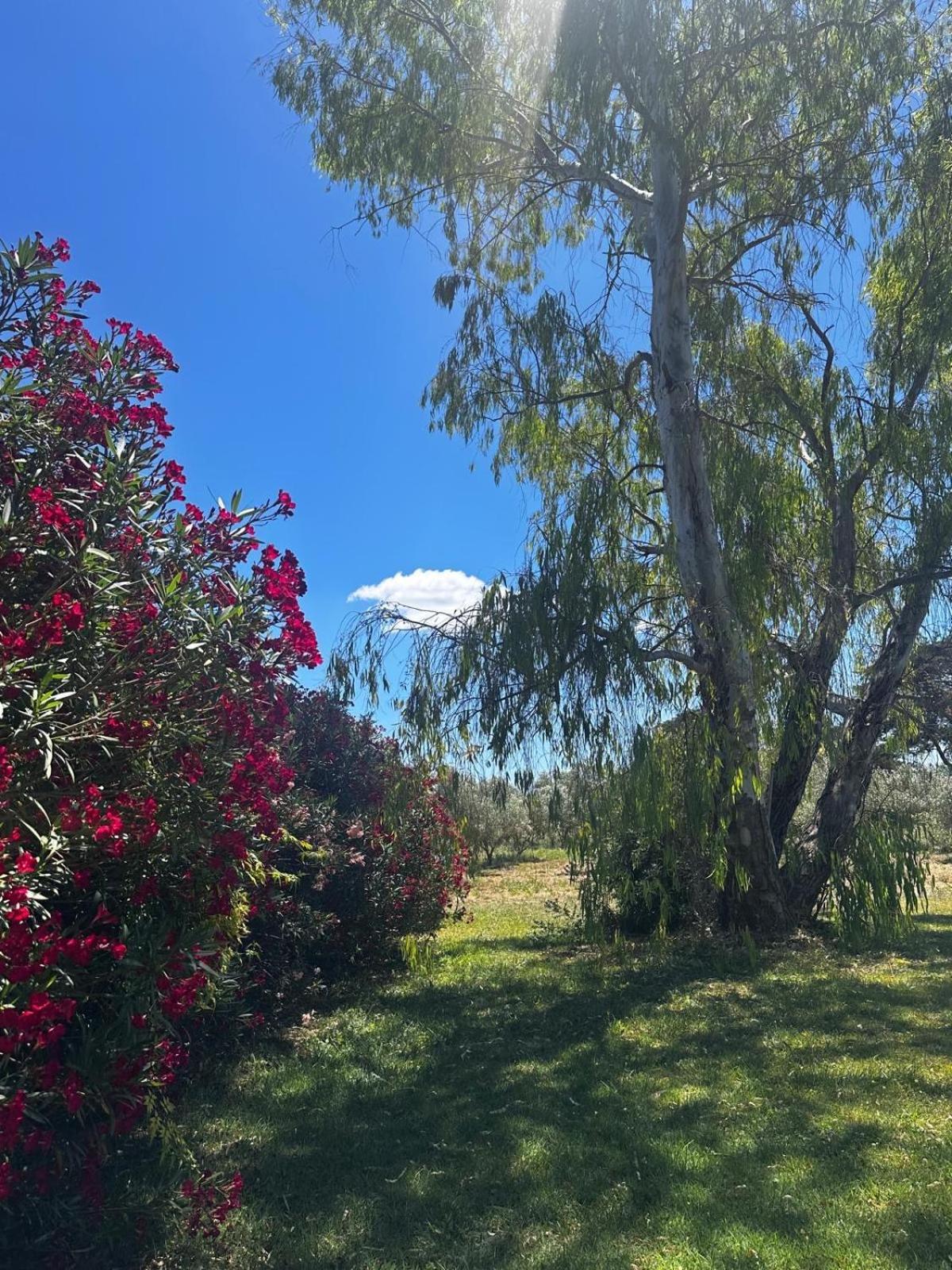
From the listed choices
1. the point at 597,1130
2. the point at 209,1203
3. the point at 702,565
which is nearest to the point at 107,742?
the point at 209,1203

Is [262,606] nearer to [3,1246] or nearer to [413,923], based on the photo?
[3,1246]

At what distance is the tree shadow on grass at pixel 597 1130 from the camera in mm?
Answer: 3492

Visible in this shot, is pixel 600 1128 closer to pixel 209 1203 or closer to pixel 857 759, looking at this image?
pixel 209 1203

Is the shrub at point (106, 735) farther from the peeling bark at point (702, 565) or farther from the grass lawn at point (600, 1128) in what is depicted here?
the peeling bark at point (702, 565)

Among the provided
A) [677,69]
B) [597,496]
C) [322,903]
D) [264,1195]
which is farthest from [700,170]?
[264,1195]

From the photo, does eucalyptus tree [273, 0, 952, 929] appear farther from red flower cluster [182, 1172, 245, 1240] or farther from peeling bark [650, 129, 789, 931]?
red flower cluster [182, 1172, 245, 1240]

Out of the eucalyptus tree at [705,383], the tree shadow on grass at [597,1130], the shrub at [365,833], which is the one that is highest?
the eucalyptus tree at [705,383]

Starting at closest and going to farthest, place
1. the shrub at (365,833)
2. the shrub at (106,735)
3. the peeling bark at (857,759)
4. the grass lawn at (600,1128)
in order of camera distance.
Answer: the shrub at (106,735), the grass lawn at (600,1128), the shrub at (365,833), the peeling bark at (857,759)

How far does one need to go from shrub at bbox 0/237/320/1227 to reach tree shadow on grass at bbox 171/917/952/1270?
0.85 m

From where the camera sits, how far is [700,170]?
32.0ft

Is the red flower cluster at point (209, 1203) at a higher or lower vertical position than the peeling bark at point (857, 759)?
lower

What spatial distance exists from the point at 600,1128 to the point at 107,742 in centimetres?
331

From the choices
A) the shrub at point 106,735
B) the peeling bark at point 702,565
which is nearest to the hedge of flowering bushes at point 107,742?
the shrub at point 106,735

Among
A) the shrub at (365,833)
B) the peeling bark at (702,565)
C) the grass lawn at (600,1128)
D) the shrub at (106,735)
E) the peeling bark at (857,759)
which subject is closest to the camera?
the shrub at (106,735)
